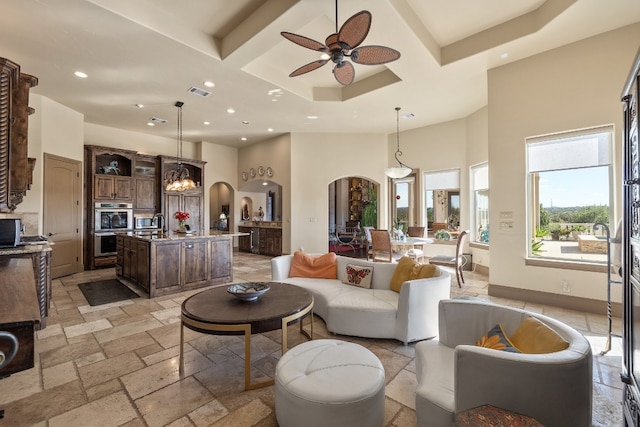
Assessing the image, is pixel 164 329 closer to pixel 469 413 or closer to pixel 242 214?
pixel 469 413

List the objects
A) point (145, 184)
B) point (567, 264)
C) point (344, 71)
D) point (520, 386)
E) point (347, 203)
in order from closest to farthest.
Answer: point (520, 386) < point (344, 71) < point (567, 264) < point (145, 184) < point (347, 203)

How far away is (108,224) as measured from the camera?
690 centimetres

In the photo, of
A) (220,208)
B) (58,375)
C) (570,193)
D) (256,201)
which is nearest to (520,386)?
(58,375)

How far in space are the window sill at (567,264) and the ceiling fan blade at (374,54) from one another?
3.55m

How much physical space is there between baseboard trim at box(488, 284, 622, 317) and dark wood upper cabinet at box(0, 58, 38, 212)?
6305 mm

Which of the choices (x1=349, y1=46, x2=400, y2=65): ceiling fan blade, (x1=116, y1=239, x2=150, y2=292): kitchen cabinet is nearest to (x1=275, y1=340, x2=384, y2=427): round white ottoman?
(x1=349, y1=46, x2=400, y2=65): ceiling fan blade

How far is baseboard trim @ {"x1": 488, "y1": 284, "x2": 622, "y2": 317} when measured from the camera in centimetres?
367

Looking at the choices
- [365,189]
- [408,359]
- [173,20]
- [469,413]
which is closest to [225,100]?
[173,20]

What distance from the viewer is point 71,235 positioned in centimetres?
613

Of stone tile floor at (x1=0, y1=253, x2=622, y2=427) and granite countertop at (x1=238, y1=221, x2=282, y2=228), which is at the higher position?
granite countertop at (x1=238, y1=221, x2=282, y2=228)

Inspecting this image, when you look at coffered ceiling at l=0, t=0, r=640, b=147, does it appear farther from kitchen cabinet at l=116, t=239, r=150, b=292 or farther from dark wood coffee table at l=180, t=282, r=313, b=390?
dark wood coffee table at l=180, t=282, r=313, b=390

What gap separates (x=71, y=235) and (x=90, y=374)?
512 cm

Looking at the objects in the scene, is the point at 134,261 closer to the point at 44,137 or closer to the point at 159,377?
the point at 44,137

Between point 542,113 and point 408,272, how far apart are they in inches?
123
